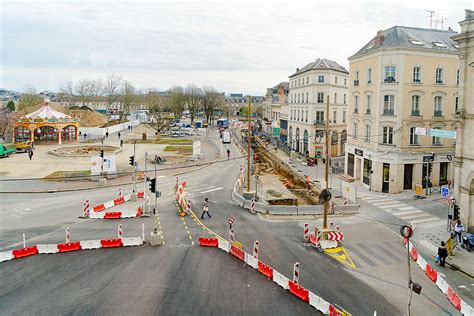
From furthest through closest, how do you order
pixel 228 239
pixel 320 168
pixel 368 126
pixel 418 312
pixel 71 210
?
pixel 320 168, pixel 368 126, pixel 71 210, pixel 228 239, pixel 418 312

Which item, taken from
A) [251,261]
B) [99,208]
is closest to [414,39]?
[251,261]

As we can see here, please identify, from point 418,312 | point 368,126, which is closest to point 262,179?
point 368,126

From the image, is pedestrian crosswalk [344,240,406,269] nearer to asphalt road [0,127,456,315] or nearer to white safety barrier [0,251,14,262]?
asphalt road [0,127,456,315]

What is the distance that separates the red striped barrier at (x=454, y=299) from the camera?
15.7 meters

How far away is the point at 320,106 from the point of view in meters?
58.0

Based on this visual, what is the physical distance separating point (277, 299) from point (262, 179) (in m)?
30.3

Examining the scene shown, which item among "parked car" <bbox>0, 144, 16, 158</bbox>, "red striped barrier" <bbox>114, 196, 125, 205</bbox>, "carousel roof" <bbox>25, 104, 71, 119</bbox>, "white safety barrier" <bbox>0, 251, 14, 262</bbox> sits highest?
"carousel roof" <bbox>25, 104, 71, 119</bbox>

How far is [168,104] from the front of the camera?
434ft

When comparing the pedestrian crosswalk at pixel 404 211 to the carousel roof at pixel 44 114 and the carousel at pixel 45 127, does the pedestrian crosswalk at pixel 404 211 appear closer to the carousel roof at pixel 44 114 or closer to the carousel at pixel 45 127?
→ the carousel at pixel 45 127

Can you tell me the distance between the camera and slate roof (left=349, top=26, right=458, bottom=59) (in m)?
36.8

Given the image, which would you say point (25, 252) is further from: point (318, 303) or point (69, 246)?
point (318, 303)

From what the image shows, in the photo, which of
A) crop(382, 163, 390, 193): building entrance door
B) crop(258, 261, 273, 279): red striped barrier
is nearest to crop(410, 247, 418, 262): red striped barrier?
crop(258, 261, 273, 279): red striped barrier

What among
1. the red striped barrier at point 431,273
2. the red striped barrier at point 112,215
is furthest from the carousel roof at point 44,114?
the red striped barrier at point 431,273

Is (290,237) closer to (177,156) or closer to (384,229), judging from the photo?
(384,229)
